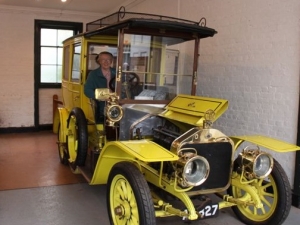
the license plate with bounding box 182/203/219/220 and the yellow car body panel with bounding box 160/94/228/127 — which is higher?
the yellow car body panel with bounding box 160/94/228/127

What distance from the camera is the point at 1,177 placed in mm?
4617

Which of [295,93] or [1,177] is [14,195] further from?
[295,93]

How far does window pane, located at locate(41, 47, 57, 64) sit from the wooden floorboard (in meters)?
2.07

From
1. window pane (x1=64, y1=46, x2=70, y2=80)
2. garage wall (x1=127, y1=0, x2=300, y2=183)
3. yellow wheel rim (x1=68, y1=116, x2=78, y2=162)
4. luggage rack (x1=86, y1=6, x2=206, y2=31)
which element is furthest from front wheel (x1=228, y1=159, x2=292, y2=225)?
window pane (x1=64, y1=46, x2=70, y2=80)

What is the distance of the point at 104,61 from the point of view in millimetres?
4367

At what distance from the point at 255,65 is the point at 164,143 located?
1.72 metres

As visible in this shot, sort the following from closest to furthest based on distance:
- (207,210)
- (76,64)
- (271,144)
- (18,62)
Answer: (207,210), (271,144), (76,64), (18,62)

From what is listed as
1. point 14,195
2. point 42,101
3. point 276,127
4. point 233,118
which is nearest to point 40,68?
point 42,101

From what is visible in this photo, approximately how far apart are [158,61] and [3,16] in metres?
5.64

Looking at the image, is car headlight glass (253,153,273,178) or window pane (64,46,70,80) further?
window pane (64,46,70,80)

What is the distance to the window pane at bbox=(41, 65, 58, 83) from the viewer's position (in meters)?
8.42

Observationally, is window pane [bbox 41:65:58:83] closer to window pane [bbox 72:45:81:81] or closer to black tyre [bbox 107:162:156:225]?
window pane [bbox 72:45:81:81]

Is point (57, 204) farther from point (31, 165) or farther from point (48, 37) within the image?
point (48, 37)

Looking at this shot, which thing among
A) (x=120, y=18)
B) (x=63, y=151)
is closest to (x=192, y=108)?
(x=120, y=18)
